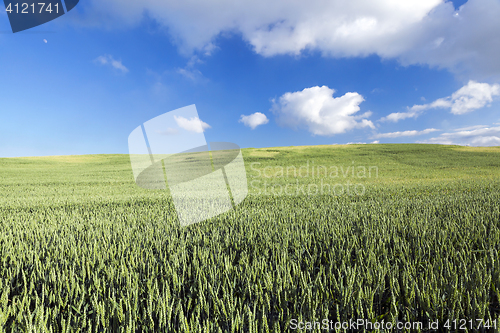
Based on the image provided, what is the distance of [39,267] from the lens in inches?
112

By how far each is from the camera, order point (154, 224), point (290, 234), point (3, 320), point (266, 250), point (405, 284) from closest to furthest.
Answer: point (3, 320)
point (405, 284)
point (266, 250)
point (290, 234)
point (154, 224)

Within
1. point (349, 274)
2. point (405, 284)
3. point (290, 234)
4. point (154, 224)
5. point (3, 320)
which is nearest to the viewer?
point (3, 320)

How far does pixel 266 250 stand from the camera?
10.2ft

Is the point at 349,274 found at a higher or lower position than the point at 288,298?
higher

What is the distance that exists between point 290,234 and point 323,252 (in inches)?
27.3

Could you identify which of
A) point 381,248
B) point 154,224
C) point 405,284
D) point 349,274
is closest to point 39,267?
point 154,224

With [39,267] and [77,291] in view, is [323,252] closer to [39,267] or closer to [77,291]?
[77,291]

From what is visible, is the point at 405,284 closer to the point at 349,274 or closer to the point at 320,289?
the point at 349,274

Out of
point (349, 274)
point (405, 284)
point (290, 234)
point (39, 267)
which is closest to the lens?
point (405, 284)

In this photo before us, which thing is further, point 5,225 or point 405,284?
point 5,225

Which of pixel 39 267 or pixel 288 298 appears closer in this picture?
pixel 288 298

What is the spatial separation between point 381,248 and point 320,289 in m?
1.59

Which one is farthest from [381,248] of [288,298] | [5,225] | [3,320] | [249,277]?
[5,225]

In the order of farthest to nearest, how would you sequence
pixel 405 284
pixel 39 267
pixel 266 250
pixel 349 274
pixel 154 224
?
pixel 154 224 < pixel 266 250 < pixel 39 267 < pixel 349 274 < pixel 405 284
